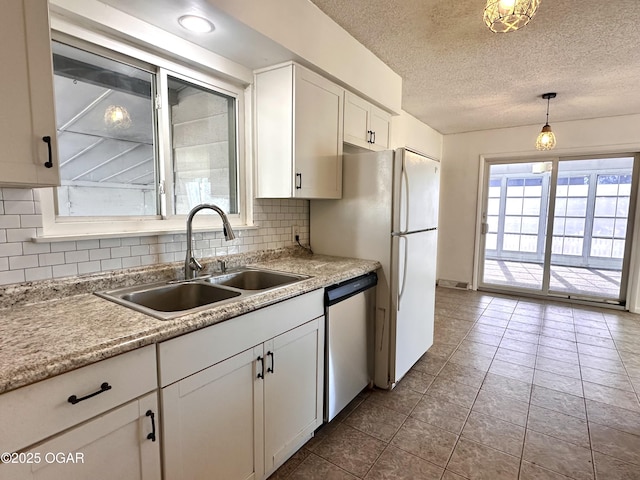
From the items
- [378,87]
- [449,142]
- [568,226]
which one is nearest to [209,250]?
[378,87]

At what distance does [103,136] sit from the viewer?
1.66m

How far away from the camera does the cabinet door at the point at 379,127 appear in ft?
9.37

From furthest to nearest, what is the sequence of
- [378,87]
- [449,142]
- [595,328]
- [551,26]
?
[449,142]
[595,328]
[378,87]
[551,26]

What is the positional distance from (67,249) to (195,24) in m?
1.22

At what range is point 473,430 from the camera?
1.98 metres

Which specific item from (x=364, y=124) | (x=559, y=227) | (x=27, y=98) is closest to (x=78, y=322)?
(x=27, y=98)

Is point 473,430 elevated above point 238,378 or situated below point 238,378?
below

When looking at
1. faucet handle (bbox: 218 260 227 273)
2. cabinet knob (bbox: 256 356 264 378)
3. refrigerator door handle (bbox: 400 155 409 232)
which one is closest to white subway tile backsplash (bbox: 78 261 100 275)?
faucet handle (bbox: 218 260 227 273)

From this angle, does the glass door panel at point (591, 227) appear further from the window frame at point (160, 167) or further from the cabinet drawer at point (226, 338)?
the cabinet drawer at point (226, 338)

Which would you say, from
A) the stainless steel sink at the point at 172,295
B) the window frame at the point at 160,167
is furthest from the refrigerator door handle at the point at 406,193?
the stainless steel sink at the point at 172,295

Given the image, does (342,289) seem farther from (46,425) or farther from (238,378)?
(46,425)

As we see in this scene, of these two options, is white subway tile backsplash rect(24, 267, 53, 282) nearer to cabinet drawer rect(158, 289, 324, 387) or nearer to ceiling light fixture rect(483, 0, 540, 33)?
cabinet drawer rect(158, 289, 324, 387)

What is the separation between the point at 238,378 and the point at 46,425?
0.63 metres

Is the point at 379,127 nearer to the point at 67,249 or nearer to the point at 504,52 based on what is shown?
the point at 504,52
